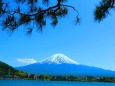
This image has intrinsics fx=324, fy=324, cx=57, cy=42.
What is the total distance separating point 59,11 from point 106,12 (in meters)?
0.49

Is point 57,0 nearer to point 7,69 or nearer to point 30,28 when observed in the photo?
point 30,28

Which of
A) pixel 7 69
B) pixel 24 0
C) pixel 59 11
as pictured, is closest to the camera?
pixel 24 0

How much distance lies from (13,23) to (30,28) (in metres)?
0.17

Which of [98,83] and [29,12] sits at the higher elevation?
[98,83]

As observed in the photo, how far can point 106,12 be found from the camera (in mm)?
2988

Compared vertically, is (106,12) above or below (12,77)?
below

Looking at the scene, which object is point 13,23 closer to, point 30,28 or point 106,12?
point 30,28

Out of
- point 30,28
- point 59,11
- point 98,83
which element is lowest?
point 30,28

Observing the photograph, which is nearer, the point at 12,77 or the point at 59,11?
the point at 59,11

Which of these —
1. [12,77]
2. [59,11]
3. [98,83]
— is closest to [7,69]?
[12,77]

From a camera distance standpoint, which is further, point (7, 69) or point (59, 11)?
point (7, 69)

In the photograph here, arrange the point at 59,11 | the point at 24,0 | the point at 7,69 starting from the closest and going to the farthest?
the point at 24,0
the point at 59,11
the point at 7,69

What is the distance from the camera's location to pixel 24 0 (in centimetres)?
290

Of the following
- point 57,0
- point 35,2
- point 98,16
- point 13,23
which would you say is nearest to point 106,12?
point 98,16
